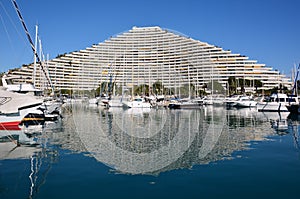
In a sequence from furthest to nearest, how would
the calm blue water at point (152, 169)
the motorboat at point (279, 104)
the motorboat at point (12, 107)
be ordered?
1. the motorboat at point (279, 104)
2. the motorboat at point (12, 107)
3. the calm blue water at point (152, 169)

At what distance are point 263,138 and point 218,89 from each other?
112837mm

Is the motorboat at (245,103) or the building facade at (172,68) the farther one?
the building facade at (172,68)

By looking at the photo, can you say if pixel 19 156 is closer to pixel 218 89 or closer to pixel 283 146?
pixel 283 146

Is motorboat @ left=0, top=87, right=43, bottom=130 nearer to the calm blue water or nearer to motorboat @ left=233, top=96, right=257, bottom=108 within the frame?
the calm blue water

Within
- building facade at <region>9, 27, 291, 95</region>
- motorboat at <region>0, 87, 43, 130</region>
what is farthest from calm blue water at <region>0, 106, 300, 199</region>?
building facade at <region>9, 27, 291, 95</region>

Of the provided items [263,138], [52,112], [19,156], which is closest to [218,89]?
[52,112]

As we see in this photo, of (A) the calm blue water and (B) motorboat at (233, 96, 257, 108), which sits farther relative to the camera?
(B) motorboat at (233, 96, 257, 108)

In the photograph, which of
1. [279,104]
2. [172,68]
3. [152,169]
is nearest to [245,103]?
[279,104]

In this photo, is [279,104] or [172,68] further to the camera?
[172,68]

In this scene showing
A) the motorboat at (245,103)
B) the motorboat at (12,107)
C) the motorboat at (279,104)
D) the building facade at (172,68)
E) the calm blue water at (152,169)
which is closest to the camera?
the calm blue water at (152,169)

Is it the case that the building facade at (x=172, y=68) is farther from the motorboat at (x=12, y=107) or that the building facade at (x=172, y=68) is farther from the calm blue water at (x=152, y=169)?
the calm blue water at (x=152, y=169)

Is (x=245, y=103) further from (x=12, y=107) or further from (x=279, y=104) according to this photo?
(x=12, y=107)

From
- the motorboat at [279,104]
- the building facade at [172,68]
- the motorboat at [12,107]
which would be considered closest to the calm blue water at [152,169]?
the motorboat at [12,107]

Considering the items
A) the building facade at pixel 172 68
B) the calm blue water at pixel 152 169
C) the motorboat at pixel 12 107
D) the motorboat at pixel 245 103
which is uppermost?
the building facade at pixel 172 68
